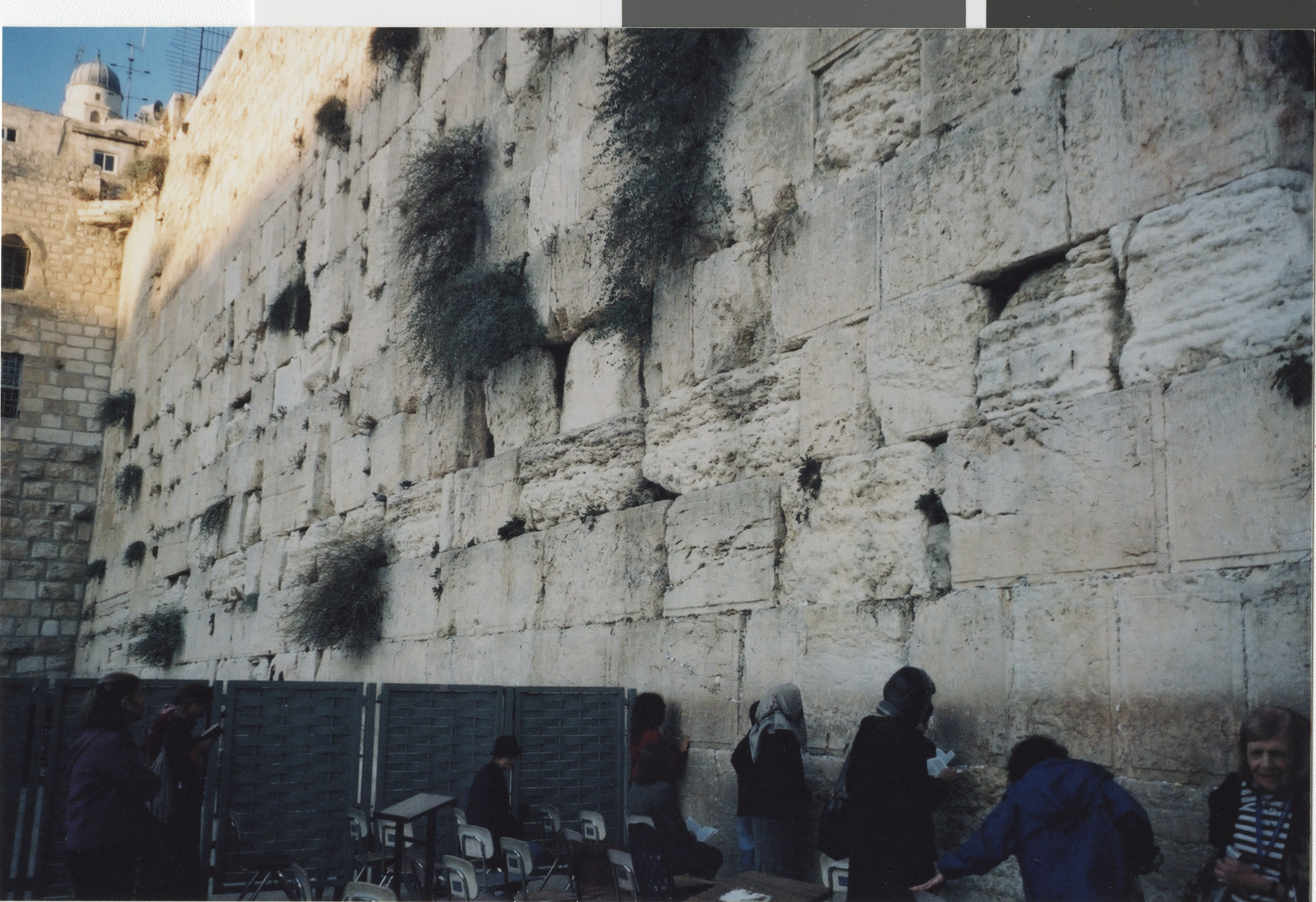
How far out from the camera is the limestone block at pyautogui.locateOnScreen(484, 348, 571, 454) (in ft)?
21.7

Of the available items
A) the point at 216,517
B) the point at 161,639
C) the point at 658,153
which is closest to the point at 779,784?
the point at 658,153

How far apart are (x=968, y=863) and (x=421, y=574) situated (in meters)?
4.65

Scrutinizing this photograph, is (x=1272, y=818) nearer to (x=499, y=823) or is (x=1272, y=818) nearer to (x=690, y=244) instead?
(x=499, y=823)

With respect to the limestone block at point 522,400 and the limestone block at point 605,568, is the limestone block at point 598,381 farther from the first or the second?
the limestone block at point 605,568

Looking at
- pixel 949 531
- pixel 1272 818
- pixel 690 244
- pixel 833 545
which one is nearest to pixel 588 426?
pixel 690 244

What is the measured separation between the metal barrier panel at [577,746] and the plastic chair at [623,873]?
1.12m

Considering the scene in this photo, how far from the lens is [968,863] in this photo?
139 inches

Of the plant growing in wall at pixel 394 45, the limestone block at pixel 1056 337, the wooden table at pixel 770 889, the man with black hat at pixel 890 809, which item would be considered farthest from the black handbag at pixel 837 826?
the plant growing in wall at pixel 394 45

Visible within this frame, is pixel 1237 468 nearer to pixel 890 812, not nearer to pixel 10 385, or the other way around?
pixel 890 812

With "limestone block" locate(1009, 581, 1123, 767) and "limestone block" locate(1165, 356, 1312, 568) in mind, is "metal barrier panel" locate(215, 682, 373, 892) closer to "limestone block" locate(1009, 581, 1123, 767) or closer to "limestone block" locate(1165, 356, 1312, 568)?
"limestone block" locate(1009, 581, 1123, 767)

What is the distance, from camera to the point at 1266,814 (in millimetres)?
3258

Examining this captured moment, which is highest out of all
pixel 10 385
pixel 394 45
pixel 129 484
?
pixel 394 45

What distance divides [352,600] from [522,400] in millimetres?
2091

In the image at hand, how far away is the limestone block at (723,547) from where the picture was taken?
5.02 m
